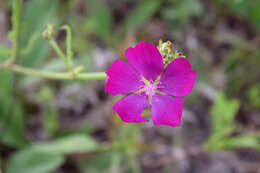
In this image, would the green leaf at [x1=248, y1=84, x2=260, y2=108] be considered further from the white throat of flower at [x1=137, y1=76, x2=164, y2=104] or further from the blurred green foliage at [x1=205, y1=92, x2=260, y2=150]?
the white throat of flower at [x1=137, y1=76, x2=164, y2=104]

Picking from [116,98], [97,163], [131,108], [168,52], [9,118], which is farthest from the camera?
[116,98]

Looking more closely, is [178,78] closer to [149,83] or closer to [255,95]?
[149,83]

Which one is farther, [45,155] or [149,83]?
[45,155]

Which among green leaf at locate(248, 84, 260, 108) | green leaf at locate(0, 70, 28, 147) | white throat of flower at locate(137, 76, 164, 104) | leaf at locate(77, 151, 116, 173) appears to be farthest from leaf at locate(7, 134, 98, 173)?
green leaf at locate(248, 84, 260, 108)

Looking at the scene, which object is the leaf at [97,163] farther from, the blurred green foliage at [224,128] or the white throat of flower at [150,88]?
the white throat of flower at [150,88]

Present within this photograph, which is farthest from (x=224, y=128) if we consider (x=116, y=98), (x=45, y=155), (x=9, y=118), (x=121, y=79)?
(x=9, y=118)

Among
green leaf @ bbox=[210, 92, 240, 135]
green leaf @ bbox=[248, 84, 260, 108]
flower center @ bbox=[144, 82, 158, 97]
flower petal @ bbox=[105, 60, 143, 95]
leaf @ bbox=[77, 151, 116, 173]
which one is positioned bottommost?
leaf @ bbox=[77, 151, 116, 173]
